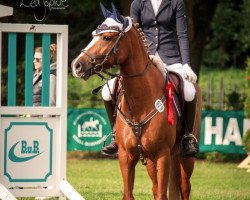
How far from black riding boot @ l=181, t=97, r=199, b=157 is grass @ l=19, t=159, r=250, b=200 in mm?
2794

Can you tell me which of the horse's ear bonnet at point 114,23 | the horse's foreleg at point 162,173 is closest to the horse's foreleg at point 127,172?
the horse's foreleg at point 162,173

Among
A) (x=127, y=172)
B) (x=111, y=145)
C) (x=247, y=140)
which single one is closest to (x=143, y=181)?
(x=247, y=140)

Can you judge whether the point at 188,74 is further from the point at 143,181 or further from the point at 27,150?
the point at 143,181

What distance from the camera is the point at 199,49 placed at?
20828mm

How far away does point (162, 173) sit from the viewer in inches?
340

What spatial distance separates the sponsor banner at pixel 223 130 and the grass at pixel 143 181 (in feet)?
1.34

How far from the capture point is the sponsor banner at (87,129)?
18984mm

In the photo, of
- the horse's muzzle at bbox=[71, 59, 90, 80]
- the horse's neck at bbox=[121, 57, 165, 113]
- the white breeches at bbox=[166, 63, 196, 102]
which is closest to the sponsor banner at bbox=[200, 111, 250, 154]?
the white breeches at bbox=[166, 63, 196, 102]

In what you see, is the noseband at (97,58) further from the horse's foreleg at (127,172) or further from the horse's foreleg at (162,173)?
the horse's foreleg at (162,173)

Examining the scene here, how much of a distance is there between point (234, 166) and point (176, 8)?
1001 cm

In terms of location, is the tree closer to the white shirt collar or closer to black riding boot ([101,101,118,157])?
the white shirt collar

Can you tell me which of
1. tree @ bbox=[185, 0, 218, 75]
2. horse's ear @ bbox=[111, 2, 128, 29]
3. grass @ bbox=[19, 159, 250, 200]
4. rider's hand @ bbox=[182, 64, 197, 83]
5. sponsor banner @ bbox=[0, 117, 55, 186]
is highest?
tree @ bbox=[185, 0, 218, 75]

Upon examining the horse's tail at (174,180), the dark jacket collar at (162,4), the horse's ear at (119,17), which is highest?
the dark jacket collar at (162,4)

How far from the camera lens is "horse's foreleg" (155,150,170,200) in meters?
8.64
